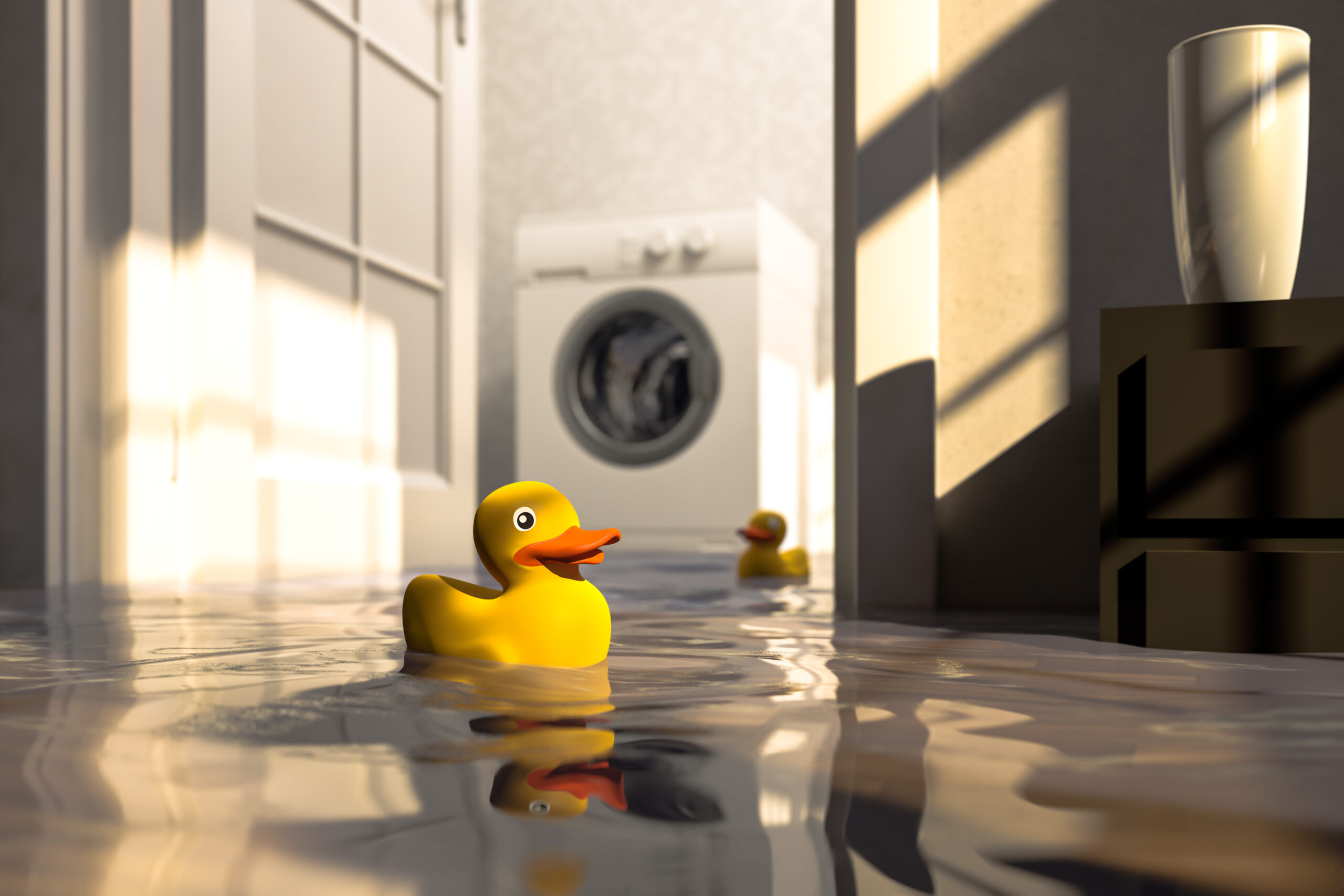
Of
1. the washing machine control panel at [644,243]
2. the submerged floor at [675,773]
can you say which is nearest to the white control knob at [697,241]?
the washing machine control panel at [644,243]

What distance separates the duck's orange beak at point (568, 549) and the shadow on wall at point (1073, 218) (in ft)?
2.54

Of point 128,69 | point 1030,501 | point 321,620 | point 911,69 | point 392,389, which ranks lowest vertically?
point 321,620

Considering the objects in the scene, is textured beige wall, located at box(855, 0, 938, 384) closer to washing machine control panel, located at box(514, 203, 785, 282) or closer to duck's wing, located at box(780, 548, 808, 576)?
duck's wing, located at box(780, 548, 808, 576)

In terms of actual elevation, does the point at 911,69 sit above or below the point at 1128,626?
above

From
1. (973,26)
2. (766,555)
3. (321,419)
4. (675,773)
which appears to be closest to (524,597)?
(675,773)

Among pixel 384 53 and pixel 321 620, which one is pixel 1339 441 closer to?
pixel 321 620

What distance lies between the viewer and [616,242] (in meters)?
3.56

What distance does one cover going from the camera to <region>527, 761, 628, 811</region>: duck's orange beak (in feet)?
1.67

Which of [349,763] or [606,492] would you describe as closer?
[349,763]

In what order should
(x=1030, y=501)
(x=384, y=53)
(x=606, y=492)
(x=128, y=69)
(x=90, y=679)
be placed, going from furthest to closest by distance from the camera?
1. (x=606, y=492)
2. (x=384, y=53)
3. (x=128, y=69)
4. (x=1030, y=501)
5. (x=90, y=679)

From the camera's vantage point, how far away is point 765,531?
2.23 meters

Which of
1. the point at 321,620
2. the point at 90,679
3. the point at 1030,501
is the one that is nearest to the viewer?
the point at 90,679

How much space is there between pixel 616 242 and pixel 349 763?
→ 3094 mm

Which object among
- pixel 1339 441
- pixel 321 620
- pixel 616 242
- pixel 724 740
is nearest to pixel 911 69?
pixel 1339 441
